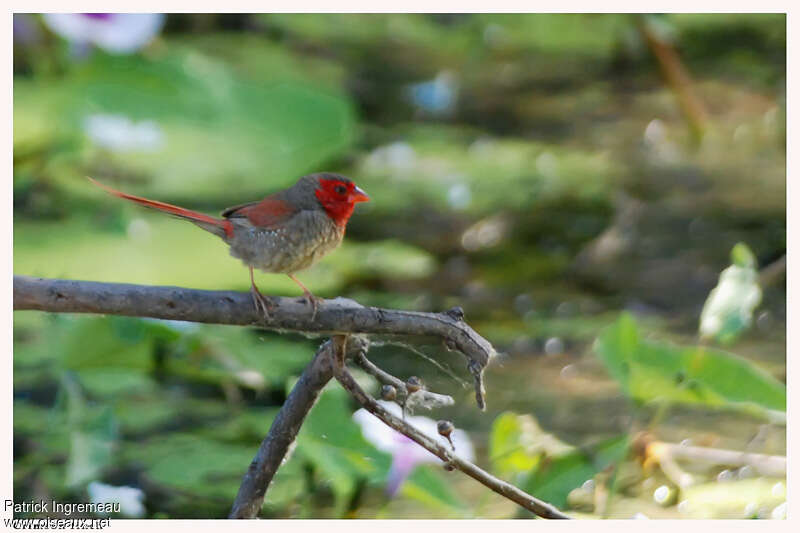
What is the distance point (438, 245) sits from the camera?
2.50 meters

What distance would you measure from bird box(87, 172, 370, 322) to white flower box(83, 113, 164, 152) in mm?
1384

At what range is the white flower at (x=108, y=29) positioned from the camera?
7.52ft

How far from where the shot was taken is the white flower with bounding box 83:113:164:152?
2436 millimetres

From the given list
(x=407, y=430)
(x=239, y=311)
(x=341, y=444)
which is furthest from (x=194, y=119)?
(x=407, y=430)

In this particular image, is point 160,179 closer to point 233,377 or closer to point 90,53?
point 90,53

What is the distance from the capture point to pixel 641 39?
10.5 feet

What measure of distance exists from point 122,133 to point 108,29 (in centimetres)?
30

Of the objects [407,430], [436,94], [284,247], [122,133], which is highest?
[436,94]

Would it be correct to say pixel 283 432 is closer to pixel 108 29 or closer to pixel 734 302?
pixel 734 302

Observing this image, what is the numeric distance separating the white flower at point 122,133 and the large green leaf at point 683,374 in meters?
1.47

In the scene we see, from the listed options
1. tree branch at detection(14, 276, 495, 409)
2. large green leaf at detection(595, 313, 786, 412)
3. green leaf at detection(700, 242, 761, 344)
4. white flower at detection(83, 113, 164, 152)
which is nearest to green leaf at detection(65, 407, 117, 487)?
tree branch at detection(14, 276, 495, 409)
